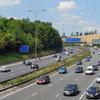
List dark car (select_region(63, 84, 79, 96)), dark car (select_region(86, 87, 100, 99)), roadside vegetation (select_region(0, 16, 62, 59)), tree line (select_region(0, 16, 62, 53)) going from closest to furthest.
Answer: dark car (select_region(86, 87, 100, 99))
dark car (select_region(63, 84, 79, 96))
roadside vegetation (select_region(0, 16, 62, 59))
tree line (select_region(0, 16, 62, 53))

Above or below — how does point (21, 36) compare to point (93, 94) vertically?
above

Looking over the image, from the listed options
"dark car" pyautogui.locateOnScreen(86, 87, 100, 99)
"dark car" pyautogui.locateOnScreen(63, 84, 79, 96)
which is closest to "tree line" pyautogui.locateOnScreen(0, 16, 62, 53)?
"dark car" pyautogui.locateOnScreen(63, 84, 79, 96)

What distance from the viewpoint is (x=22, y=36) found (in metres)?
Answer: 156

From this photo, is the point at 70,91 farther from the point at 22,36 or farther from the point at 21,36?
the point at 22,36

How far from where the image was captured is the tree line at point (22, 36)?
139m

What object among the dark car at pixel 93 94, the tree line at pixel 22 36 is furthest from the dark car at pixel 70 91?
the tree line at pixel 22 36

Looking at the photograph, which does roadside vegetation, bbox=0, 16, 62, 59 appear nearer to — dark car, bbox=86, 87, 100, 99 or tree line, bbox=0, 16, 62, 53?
tree line, bbox=0, 16, 62, 53

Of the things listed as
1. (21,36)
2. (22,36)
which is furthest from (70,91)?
(22,36)

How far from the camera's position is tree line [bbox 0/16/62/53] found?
13888cm

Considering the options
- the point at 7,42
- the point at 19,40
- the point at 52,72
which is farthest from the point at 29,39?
the point at 52,72

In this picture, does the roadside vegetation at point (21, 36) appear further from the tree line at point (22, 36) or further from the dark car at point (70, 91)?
the dark car at point (70, 91)

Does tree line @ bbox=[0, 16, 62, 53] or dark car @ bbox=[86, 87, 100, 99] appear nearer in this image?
dark car @ bbox=[86, 87, 100, 99]

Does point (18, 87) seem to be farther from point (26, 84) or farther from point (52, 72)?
point (52, 72)

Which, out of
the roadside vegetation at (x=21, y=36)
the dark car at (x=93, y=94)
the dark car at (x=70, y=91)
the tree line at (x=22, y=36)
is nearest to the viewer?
the dark car at (x=93, y=94)
